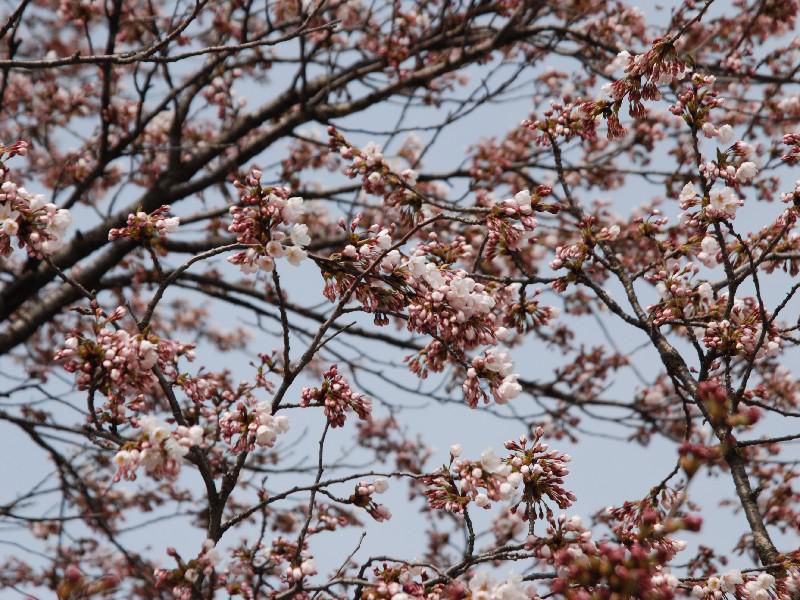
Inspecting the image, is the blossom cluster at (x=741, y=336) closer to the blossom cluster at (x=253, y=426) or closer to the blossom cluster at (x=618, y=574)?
the blossom cluster at (x=618, y=574)

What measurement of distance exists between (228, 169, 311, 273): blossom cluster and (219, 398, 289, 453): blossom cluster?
532 millimetres

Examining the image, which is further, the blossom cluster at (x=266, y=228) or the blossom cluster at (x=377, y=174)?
the blossom cluster at (x=377, y=174)

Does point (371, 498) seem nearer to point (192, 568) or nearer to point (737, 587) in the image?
point (192, 568)

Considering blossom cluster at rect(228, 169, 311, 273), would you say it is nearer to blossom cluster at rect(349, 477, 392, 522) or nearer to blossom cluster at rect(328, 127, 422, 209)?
blossom cluster at rect(349, 477, 392, 522)

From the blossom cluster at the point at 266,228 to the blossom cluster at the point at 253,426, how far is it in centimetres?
53

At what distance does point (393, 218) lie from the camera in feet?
21.1

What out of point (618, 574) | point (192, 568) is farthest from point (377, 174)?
point (618, 574)

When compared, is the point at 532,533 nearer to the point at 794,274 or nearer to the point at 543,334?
the point at 794,274

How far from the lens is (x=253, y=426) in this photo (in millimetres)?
2561

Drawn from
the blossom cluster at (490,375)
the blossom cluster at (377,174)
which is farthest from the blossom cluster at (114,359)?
the blossom cluster at (377,174)

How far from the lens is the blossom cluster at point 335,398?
2.74 m

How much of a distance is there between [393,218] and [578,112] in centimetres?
271

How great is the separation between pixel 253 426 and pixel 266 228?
0.75 meters

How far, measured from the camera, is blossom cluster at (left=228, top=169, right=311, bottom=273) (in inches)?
106
